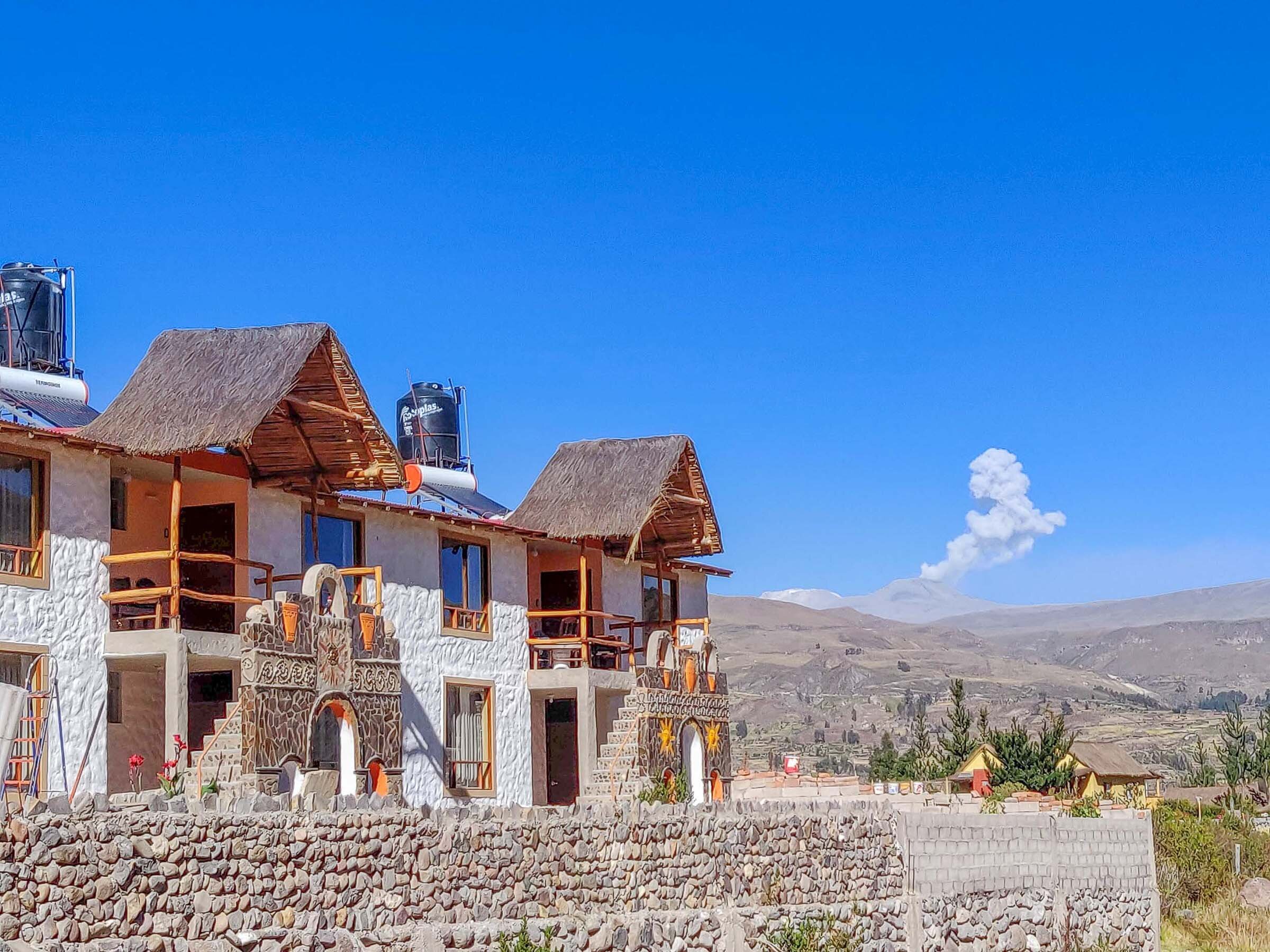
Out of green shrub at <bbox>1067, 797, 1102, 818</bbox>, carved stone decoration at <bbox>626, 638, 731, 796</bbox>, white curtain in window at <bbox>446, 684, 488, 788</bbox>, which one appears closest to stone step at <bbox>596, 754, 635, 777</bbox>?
carved stone decoration at <bbox>626, 638, 731, 796</bbox>

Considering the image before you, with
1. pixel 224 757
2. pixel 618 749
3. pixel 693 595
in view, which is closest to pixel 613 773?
pixel 618 749

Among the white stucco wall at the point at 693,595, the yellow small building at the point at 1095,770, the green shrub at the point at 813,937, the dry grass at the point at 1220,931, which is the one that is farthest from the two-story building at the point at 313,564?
the yellow small building at the point at 1095,770

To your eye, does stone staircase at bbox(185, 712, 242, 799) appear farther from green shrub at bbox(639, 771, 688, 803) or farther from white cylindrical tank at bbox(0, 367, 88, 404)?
white cylindrical tank at bbox(0, 367, 88, 404)

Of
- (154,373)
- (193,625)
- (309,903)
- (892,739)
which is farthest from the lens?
(892,739)

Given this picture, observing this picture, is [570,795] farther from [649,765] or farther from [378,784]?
[378,784]

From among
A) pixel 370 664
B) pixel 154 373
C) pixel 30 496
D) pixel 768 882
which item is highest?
pixel 154 373

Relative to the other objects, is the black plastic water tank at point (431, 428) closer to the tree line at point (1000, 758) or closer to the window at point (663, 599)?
the window at point (663, 599)

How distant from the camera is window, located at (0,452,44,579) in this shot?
65.0 ft

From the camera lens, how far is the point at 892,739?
8462 centimetres

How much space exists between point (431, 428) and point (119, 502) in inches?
458

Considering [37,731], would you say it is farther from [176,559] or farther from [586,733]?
[586,733]

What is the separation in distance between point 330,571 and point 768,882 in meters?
6.90

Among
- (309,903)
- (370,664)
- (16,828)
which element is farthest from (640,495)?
(16,828)

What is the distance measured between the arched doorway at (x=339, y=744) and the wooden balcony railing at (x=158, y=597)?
1797 millimetres
